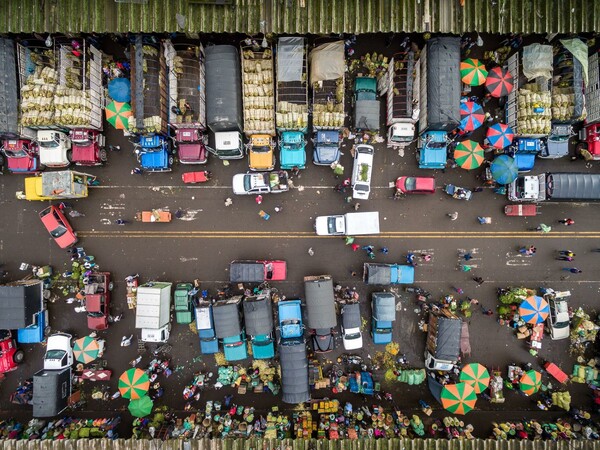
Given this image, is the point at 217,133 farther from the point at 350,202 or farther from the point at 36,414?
the point at 36,414

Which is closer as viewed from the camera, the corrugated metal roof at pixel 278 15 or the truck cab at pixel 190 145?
the corrugated metal roof at pixel 278 15

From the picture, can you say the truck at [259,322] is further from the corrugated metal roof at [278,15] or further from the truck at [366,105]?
the corrugated metal roof at [278,15]

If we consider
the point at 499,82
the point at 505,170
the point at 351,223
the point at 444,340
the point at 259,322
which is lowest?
the point at 444,340

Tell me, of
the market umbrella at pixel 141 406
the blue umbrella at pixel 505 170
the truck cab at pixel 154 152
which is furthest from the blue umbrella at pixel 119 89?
the blue umbrella at pixel 505 170

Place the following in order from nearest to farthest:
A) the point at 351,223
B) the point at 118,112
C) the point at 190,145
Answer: the point at 118,112
the point at 190,145
the point at 351,223

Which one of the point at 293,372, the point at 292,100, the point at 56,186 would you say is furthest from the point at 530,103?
the point at 56,186

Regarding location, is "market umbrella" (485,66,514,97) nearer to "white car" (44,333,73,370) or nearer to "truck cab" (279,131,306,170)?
"truck cab" (279,131,306,170)

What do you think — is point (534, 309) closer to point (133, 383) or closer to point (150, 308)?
point (150, 308)
